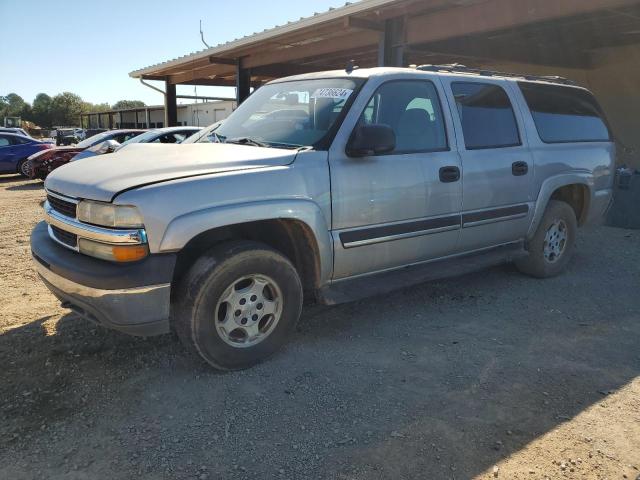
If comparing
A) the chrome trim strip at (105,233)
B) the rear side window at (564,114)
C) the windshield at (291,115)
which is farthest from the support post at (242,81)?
the chrome trim strip at (105,233)

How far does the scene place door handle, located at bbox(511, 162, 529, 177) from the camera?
4.66 metres

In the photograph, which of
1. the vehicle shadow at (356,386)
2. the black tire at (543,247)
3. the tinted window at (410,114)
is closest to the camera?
the vehicle shadow at (356,386)

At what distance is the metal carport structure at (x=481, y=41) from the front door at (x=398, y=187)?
444cm

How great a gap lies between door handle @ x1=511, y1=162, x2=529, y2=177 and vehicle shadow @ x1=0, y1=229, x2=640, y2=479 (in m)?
1.22

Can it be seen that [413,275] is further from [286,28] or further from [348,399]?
[286,28]

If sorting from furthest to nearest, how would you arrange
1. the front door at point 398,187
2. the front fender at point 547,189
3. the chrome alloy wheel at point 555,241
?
the chrome alloy wheel at point 555,241
the front fender at point 547,189
the front door at point 398,187

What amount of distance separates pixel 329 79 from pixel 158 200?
1866 millimetres

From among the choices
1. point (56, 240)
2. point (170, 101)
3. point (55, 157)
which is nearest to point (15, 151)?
point (55, 157)

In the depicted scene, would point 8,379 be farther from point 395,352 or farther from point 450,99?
point 450,99

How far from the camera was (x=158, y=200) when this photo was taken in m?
2.86

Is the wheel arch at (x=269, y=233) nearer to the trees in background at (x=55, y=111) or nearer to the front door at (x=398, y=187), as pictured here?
the front door at (x=398, y=187)

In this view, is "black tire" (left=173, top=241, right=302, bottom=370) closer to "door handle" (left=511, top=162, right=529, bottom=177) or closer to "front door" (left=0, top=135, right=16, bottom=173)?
"door handle" (left=511, top=162, right=529, bottom=177)

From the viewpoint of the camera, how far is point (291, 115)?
157 inches

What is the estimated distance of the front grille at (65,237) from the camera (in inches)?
125
